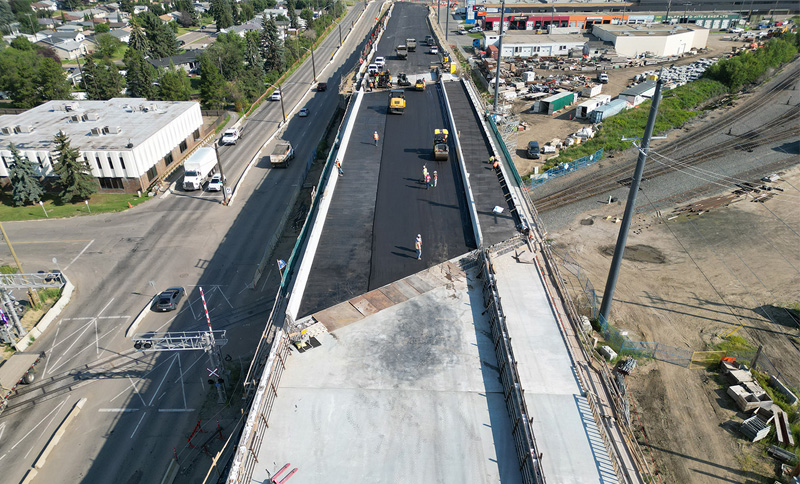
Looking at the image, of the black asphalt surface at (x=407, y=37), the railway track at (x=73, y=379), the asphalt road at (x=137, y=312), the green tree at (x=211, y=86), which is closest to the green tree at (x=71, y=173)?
the asphalt road at (x=137, y=312)

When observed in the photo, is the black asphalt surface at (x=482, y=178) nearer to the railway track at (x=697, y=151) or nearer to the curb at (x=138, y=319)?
the railway track at (x=697, y=151)

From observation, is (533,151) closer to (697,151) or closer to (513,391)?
(697,151)

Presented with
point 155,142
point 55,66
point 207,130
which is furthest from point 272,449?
point 55,66

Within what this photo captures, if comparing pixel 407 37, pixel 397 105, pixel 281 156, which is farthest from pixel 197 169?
pixel 407 37

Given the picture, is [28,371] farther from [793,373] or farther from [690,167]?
[690,167]

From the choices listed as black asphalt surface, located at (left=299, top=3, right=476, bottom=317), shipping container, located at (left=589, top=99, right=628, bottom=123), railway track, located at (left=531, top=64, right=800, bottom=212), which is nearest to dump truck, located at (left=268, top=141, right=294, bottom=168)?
black asphalt surface, located at (left=299, top=3, right=476, bottom=317)

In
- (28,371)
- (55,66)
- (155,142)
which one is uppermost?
(55,66)

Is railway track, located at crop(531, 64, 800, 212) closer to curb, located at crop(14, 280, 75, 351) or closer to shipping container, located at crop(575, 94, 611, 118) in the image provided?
shipping container, located at crop(575, 94, 611, 118)
